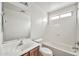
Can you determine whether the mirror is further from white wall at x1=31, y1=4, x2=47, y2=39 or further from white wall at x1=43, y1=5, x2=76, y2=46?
white wall at x1=43, y1=5, x2=76, y2=46

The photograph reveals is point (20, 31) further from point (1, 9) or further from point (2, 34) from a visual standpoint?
point (1, 9)

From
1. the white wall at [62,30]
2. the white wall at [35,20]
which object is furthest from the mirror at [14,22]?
the white wall at [62,30]

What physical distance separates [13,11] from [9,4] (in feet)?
0.51

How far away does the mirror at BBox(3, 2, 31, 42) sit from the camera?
1112mm

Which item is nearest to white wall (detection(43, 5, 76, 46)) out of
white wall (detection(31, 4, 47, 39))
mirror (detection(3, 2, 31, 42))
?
white wall (detection(31, 4, 47, 39))

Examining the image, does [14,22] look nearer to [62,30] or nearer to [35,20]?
[35,20]

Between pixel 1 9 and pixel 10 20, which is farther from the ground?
pixel 1 9

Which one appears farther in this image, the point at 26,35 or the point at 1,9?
the point at 26,35

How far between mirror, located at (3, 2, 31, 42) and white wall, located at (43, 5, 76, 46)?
1.50m

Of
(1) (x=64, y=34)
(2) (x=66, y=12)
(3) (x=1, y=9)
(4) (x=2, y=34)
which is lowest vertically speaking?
(1) (x=64, y=34)

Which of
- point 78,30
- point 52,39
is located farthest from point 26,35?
point 78,30

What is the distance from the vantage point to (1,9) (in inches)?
39.6

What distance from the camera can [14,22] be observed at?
1.30 meters

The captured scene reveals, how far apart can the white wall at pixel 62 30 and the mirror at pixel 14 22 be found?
1.50 meters
